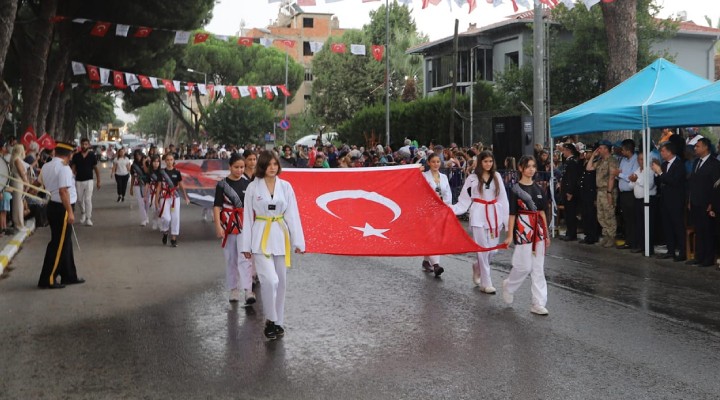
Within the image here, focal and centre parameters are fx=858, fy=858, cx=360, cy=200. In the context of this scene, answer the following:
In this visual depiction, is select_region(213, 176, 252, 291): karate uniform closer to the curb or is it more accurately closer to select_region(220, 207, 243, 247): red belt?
select_region(220, 207, 243, 247): red belt

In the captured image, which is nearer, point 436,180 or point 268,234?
point 268,234

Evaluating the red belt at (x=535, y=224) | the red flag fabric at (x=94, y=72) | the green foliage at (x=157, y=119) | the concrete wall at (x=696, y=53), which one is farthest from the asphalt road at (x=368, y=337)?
the green foliage at (x=157, y=119)

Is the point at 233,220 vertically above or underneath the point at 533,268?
above

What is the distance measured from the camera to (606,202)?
15828 mm

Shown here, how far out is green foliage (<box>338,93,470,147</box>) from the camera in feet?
137

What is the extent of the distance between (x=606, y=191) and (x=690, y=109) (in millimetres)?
2856

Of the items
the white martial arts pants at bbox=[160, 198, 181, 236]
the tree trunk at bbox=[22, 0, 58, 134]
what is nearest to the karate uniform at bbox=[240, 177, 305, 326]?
the white martial arts pants at bbox=[160, 198, 181, 236]

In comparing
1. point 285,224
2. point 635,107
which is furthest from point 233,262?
point 635,107

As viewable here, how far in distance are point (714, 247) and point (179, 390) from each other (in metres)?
9.86

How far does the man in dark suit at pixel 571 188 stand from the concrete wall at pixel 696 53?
3558 cm

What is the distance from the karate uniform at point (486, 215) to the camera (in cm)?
1064

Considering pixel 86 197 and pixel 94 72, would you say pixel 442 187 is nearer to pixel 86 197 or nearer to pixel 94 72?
pixel 86 197

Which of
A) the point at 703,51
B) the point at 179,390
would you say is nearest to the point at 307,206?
the point at 179,390

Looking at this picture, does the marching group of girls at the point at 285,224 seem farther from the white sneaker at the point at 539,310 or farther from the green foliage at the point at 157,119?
the green foliage at the point at 157,119
